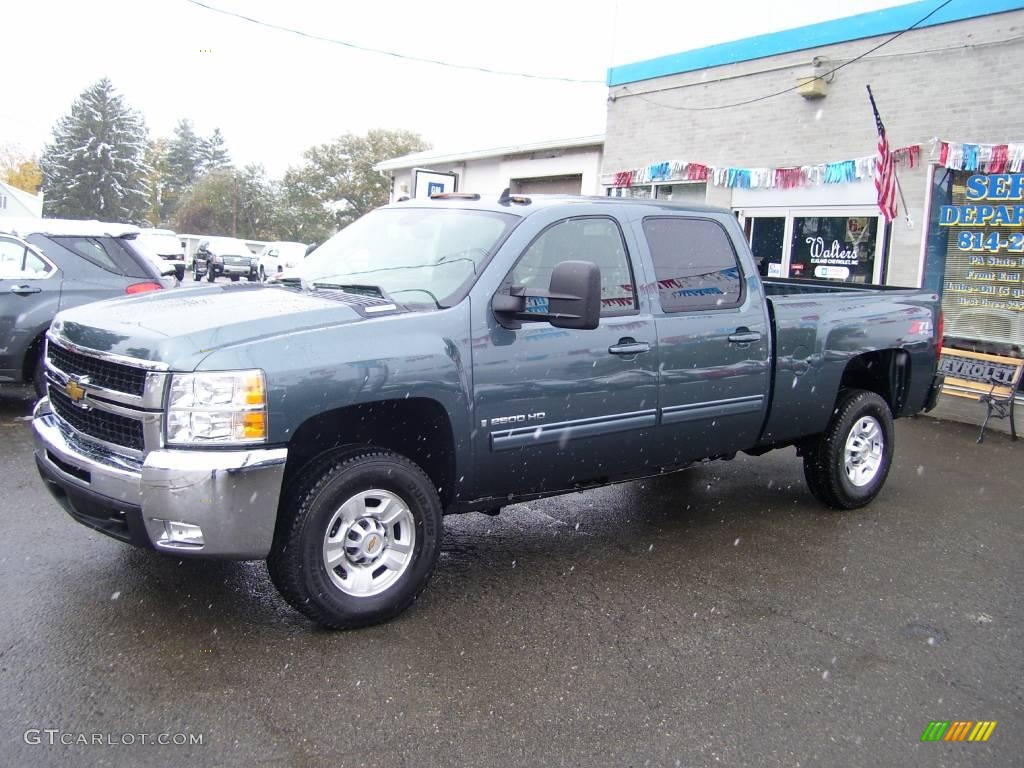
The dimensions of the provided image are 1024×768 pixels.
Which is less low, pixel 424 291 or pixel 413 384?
pixel 424 291

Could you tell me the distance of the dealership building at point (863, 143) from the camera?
1037 cm

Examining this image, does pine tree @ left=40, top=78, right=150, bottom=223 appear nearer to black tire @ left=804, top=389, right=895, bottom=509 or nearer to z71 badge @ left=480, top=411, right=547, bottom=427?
black tire @ left=804, top=389, right=895, bottom=509

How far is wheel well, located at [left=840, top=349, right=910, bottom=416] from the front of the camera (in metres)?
6.29

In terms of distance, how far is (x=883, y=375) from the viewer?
20.9 feet

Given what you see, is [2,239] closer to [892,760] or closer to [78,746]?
[78,746]

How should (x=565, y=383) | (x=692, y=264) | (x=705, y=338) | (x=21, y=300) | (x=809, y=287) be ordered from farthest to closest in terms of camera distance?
(x=21, y=300) < (x=809, y=287) < (x=692, y=264) < (x=705, y=338) < (x=565, y=383)

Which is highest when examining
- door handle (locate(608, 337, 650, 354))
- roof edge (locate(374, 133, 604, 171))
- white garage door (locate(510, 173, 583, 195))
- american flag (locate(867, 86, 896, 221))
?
roof edge (locate(374, 133, 604, 171))

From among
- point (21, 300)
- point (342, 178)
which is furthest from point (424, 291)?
point (342, 178)

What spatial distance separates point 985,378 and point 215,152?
9449 centimetres

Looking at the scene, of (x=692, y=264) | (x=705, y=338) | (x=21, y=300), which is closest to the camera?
(x=705, y=338)

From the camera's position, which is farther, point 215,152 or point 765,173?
point 215,152

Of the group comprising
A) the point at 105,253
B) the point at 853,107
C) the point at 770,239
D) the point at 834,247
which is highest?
the point at 853,107

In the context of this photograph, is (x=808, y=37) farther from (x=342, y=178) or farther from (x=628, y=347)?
(x=342, y=178)

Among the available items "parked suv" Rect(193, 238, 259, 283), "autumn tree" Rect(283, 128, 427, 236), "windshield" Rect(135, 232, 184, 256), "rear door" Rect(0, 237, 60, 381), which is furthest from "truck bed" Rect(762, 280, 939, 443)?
"autumn tree" Rect(283, 128, 427, 236)
